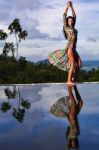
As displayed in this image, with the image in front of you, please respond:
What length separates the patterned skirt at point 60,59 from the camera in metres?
10.7

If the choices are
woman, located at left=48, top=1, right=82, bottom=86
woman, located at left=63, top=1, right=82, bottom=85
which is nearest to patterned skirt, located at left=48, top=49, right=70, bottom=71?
woman, located at left=48, top=1, right=82, bottom=86

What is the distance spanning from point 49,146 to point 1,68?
40.3 feet

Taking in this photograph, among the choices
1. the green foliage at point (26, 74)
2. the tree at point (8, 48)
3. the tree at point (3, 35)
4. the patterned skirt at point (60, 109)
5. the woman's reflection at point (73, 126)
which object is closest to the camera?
the woman's reflection at point (73, 126)

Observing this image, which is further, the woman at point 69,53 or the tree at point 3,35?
the tree at point 3,35

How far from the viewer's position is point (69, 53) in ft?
33.7

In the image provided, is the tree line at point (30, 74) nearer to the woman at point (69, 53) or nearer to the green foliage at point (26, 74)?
the green foliage at point (26, 74)

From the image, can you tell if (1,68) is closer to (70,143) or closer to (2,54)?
(2,54)

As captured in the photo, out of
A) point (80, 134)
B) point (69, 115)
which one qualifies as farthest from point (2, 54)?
point (80, 134)

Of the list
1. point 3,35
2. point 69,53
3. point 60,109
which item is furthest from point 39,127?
point 3,35

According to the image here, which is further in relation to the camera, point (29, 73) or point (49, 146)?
point (29, 73)

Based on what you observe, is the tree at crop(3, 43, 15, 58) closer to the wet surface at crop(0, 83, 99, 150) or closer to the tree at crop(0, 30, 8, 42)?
the tree at crop(0, 30, 8, 42)

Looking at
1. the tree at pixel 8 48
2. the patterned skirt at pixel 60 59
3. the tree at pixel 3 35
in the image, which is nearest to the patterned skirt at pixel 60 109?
the patterned skirt at pixel 60 59

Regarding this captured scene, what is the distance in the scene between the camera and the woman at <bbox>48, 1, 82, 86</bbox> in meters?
10.1

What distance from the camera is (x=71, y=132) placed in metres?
4.10
